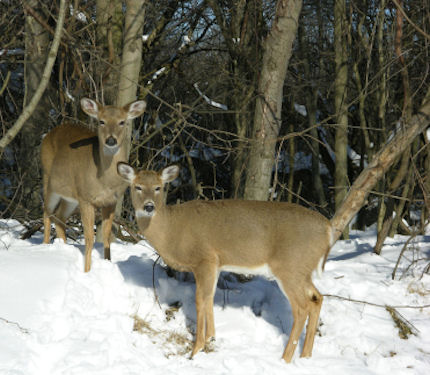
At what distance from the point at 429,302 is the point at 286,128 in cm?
864

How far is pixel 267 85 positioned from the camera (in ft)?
22.0

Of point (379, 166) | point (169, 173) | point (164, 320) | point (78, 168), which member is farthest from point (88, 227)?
point (379, 166)

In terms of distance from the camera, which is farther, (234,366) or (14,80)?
(14,80)

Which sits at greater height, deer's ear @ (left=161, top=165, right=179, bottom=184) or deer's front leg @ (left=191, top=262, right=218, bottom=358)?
deer's ear @ (left=161, top=165, right=179, bottom=184)

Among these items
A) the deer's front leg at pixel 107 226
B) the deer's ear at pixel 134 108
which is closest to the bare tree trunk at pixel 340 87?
the deer's ear at pixel 134 108

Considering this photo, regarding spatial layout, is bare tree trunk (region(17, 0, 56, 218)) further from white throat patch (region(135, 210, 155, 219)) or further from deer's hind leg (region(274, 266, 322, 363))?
deer's hind leg (region(274, 266, 322, 363))

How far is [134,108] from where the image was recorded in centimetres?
669

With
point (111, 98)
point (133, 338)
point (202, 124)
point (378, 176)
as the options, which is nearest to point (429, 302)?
point (378, 176)

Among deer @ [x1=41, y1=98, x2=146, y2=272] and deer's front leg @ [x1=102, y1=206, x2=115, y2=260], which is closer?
deer @ [x1=41, y1=98, x2=146, y2=272]

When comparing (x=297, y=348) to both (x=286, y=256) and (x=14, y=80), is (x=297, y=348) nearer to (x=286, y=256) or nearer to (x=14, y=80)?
(x=286, y=256)

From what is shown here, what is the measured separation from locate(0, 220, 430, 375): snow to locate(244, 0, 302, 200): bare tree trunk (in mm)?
1219

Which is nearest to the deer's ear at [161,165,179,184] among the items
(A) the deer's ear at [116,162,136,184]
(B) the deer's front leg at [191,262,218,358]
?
(A) the deer's ear at [116,162,136,184]

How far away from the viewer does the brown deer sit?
17.5 ft

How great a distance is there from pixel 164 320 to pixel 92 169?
1.94 meters
